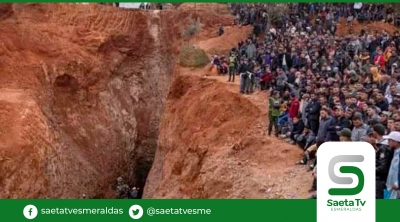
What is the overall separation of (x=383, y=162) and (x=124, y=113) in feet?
58.1

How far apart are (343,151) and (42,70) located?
53.7ft

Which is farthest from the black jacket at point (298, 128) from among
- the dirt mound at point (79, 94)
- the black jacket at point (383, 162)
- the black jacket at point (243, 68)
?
the dirt mound at point (79, 94)

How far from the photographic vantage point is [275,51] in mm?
19578

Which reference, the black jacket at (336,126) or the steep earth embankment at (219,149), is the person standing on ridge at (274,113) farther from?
the black jacket at (336,126)

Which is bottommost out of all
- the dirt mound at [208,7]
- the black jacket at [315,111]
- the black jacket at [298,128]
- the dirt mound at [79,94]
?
the dirt mound at [79,94]

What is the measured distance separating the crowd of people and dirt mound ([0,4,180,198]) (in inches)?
223

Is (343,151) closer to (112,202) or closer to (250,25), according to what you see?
(112,202)

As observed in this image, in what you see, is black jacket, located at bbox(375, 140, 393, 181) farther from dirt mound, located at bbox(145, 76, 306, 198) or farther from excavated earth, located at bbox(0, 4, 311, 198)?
excavated earth, located at bbox(0, 4, 311, 198)

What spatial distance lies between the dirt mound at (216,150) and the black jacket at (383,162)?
2.85 m

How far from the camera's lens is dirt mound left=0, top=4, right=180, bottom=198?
18.6 m

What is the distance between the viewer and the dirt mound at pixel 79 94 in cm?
1859

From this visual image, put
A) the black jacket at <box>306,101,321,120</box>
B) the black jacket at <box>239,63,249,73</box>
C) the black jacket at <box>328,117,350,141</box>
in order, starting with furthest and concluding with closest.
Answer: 1. the black jacket at <box>239,63,249,73</box>
2. the black jacket at <box>306,101,321,120</box>
3. the black jacket at <box>328,117,350,141</box>

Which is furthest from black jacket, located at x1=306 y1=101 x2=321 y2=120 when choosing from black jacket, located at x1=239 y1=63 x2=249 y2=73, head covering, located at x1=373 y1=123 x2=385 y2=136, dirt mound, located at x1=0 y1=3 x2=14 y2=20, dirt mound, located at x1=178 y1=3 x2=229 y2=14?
dirt mound, located at x1=178 y1=3 x2=229 y2=14

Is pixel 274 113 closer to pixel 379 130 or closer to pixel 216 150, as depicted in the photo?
pixel 216 150
